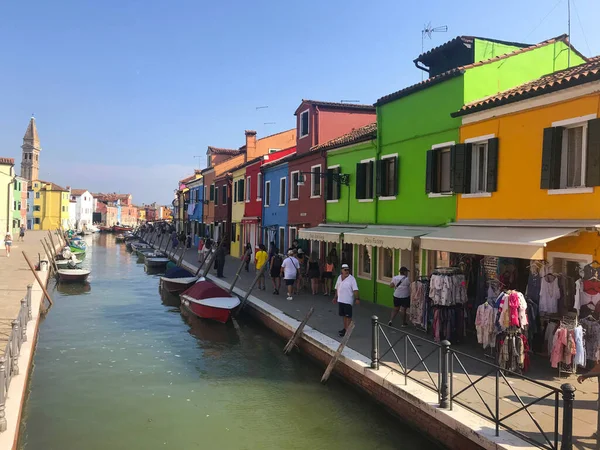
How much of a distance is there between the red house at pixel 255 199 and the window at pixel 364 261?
1039cm

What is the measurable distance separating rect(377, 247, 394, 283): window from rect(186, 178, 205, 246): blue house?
2759cm

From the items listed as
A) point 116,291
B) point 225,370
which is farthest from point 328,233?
point 116,291

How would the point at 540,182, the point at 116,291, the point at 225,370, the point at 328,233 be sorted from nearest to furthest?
the point at 540,182 < the point at 225,370 < the point at 328,233 < the point at 116,291

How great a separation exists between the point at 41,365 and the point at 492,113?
12152 mm

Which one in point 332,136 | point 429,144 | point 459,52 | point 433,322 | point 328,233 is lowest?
point 433,322

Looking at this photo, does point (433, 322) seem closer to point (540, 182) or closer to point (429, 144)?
point (540, 182)

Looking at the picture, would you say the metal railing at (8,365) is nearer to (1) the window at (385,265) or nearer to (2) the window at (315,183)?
(1) the window at (385,265)

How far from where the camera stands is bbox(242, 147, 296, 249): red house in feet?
88.3

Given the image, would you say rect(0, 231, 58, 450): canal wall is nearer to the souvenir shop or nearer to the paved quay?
the paved quay

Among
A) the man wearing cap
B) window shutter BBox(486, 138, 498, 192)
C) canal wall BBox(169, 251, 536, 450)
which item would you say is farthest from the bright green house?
canal wall BBox(169, 251, 536, 450)

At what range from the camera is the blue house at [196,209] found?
43.0m

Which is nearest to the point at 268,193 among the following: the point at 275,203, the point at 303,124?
the point at 275,203

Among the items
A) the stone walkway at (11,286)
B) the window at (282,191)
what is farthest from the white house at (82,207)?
the window at (282,191)

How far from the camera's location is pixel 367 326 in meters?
12.4
